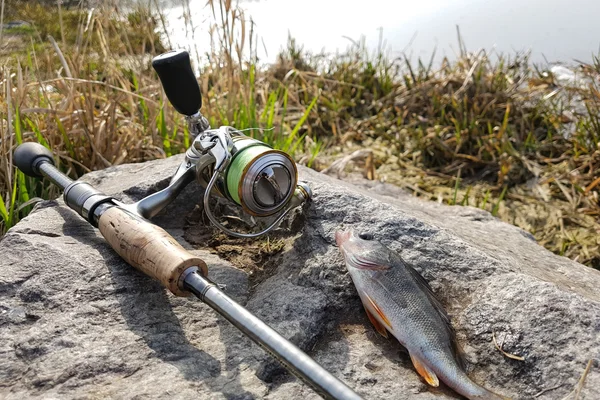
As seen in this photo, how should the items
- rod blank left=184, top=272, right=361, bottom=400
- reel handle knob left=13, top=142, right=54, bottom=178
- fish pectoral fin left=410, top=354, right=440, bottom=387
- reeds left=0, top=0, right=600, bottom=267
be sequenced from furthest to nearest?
reeds left=0, top=0, right=600, bottom=267
reel handle knob left=13, top=142, right=54, bottom=178
fish pectoral fin left=410, top=354, right=440, bottom=387
rod blank left=184, top=272, right=361, bottom=400

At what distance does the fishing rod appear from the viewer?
2045 millimetres

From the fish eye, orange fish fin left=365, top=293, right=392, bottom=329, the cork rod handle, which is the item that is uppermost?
the cork rod handle

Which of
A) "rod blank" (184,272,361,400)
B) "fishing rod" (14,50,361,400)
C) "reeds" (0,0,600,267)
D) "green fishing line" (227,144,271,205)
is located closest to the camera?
"rod blank" (184,272,361,400)

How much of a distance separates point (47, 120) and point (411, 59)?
3783 millimetres

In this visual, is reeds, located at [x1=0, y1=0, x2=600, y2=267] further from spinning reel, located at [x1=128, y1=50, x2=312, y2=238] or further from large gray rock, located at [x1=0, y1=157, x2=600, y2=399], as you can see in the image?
large gray rock, located at [x1=0, y1=157, x2=600, y2=399]

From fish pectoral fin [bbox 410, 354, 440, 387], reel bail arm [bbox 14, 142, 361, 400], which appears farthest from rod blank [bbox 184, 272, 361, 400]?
fish pectoral fin [bbox 410, 354, 440, 387]

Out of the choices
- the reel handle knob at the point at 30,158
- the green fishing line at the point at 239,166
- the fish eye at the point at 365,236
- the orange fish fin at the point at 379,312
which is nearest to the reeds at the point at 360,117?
the reel handle knob at the point at 30,158

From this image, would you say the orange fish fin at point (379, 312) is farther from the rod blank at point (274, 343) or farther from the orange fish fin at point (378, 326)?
the rod blank at point (274, 343)

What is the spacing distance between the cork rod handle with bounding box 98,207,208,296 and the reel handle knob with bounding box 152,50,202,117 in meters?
0.49

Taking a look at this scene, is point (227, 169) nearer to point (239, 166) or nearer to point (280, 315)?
point (239, 166)

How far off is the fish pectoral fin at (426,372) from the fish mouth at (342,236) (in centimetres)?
54

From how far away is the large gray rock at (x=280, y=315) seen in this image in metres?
1.89

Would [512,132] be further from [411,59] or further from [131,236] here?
[131,236]

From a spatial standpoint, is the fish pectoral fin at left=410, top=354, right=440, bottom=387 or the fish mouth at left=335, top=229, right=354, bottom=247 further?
the fish mouth at left=335, top=229, right=354, bottom=247
